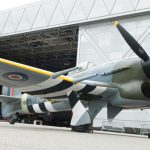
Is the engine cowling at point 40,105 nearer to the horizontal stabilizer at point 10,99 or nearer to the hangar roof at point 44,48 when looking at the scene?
the horizontal stabilizer at point 10,99

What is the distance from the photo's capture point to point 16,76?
38.9 feet

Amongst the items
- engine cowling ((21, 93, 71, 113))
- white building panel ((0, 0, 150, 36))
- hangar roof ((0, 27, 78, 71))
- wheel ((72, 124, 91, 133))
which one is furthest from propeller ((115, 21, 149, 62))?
hangar roof ((0, 27, 78, 71))

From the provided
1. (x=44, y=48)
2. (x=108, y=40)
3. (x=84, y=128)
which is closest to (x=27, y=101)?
(x=84, y=128)

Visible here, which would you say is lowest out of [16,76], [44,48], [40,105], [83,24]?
[40,105]

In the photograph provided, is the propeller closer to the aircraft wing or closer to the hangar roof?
the aircraft wing

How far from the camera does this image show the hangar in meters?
22.2

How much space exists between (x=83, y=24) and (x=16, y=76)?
13.8 metres

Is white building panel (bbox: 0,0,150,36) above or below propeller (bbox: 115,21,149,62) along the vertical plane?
above

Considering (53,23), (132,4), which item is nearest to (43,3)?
(53,23)

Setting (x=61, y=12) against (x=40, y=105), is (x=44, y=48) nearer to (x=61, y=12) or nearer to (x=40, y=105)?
(x=61, y=12)

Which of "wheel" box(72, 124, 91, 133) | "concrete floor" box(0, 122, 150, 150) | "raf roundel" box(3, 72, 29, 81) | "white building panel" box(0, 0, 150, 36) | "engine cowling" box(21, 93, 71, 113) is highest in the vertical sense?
"white building panel" box(0, 0, 150, 36)

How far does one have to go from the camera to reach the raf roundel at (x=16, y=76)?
11648 millimetres

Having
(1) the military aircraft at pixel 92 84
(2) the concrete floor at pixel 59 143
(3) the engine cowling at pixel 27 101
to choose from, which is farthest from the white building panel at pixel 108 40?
(2) the concrete floor at pixel 59 143

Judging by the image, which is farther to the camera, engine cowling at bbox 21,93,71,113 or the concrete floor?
engine cowling at bbox 21,93,71,113
